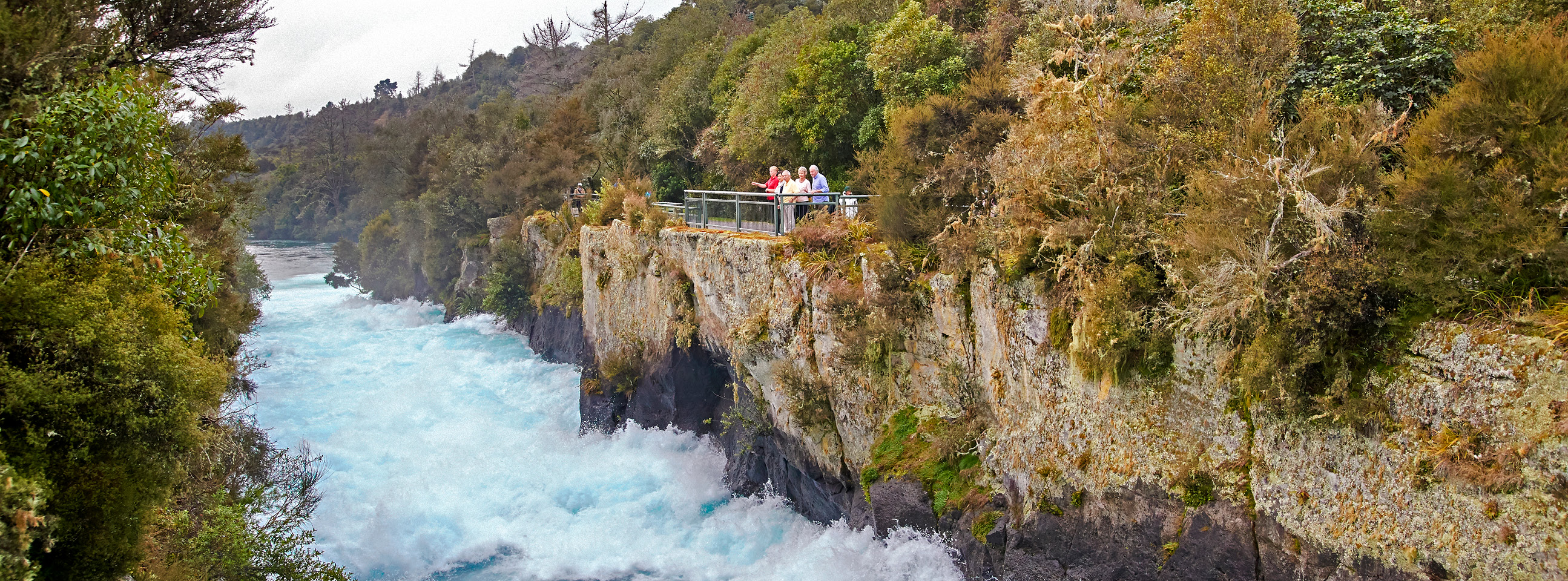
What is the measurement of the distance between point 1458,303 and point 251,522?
13.1 metres

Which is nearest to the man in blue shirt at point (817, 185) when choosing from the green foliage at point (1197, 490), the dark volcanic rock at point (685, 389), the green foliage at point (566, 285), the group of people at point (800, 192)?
the group of people at point (800, 192)

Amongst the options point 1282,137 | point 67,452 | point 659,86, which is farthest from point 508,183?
point 1282,137

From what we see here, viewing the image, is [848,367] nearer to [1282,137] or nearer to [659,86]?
[1282,137]

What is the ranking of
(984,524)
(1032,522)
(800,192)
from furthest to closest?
(800,192) < (984,524) < (1032,522)

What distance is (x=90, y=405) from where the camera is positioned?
5.97 metres

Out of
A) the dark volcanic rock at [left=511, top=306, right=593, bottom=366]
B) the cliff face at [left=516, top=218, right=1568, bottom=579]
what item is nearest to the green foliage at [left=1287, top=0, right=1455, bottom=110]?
the cliff face at [left=516, top=218, right=1568, bottom=579]

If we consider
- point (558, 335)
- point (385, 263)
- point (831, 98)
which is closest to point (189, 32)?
point (831, 98)

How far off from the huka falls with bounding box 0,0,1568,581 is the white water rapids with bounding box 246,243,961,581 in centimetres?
10

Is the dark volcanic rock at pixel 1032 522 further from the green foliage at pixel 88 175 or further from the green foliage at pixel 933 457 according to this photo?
the green foliage at pixel 88 175

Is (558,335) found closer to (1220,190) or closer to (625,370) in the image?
(625,370)

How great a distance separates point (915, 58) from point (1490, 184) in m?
10.8

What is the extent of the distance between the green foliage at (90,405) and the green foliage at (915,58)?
1186 cm

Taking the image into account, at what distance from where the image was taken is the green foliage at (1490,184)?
5387mm

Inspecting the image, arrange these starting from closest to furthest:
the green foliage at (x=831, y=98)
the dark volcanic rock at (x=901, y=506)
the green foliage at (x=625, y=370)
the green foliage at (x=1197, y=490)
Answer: the green foliage at (x=1197, y=490) < the dark volcanic rock at (x=901, y=506) < the green foliage at (x=831, y=98) < the green foliage at (x=625, y=370)
